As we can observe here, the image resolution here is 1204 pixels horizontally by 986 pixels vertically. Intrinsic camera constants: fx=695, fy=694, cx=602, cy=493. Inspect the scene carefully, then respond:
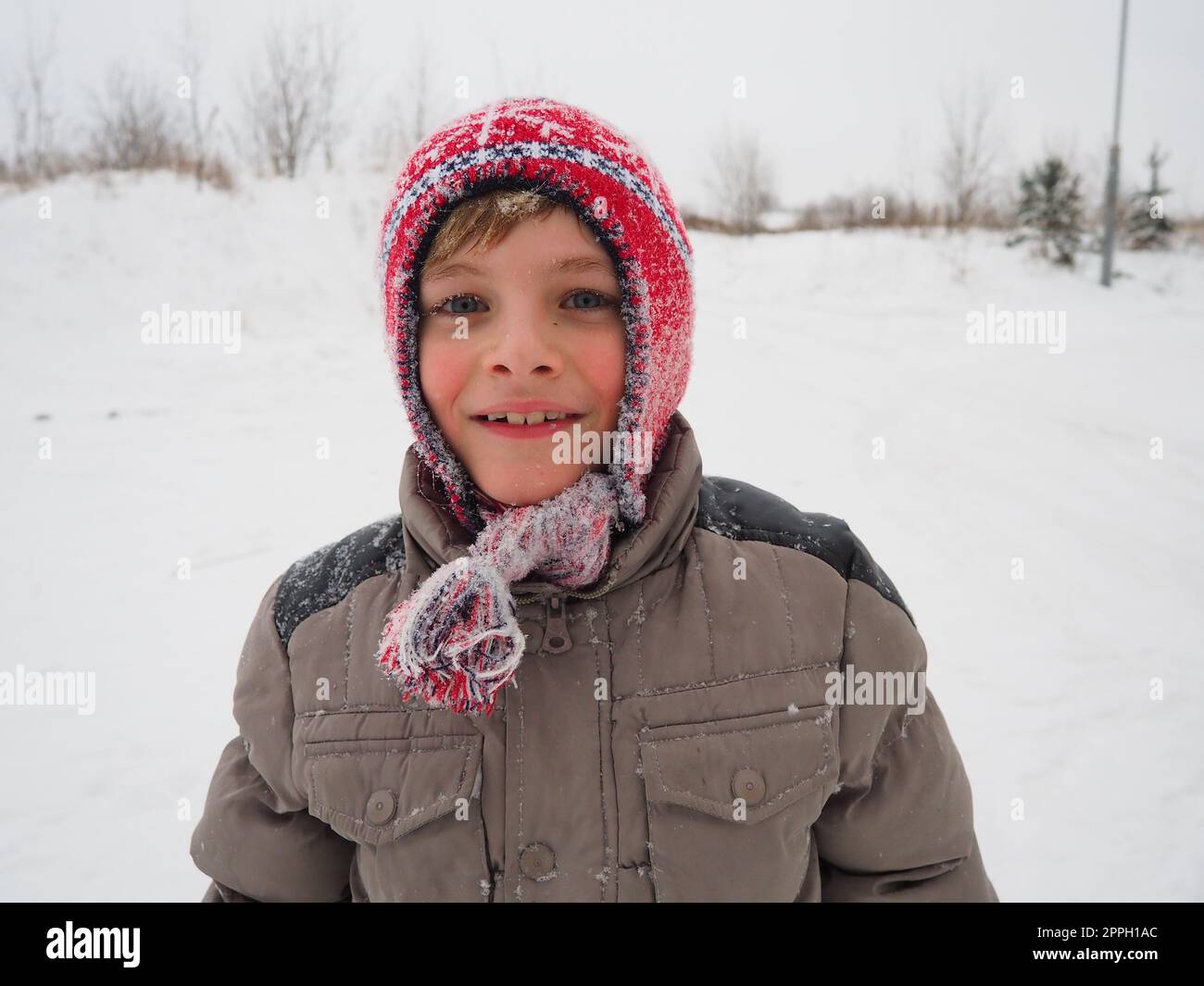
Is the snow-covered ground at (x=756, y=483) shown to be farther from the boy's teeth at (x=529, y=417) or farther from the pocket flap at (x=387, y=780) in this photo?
the boy's teeth at (x=529, y=417)

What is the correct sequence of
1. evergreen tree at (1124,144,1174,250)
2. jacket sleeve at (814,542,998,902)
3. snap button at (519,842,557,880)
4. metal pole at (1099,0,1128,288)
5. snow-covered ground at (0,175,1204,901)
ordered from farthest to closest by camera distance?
evergreen tree at (1124,144,1174,250), metal pole at (1099,0,1128,288), snow-covered ground at (0,175,1204,901), jacket sleeve at (814,542,998,902), snap button at (519,842,557,880)

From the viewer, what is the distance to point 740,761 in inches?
42.8

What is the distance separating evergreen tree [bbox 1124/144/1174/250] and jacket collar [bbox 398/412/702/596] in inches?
774

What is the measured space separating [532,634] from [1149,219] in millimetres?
20548

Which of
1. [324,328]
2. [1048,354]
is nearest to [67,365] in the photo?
[324,328]

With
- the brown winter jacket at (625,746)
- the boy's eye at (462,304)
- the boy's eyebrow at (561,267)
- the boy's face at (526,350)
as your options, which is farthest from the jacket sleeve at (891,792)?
the boy's eye at (462,304)

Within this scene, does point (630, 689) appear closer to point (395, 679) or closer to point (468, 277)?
point (395, 679)

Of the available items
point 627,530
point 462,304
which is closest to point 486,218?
point 462,304

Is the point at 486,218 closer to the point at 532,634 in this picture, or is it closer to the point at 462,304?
the point at 462,304

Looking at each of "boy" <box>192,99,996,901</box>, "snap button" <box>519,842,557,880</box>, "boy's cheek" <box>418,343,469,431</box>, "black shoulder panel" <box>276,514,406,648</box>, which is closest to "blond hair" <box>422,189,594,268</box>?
"boy" <box>192,99,996,901</box>

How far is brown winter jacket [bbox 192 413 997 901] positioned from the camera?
107cm

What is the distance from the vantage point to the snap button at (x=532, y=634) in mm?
1129

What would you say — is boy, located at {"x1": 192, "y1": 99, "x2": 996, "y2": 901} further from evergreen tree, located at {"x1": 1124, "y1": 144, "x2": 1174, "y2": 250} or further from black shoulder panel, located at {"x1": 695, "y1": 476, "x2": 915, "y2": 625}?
evergreen tree, located at {"x1": 1124, "y1": 144, "x2": 1174, "y2": 250}
